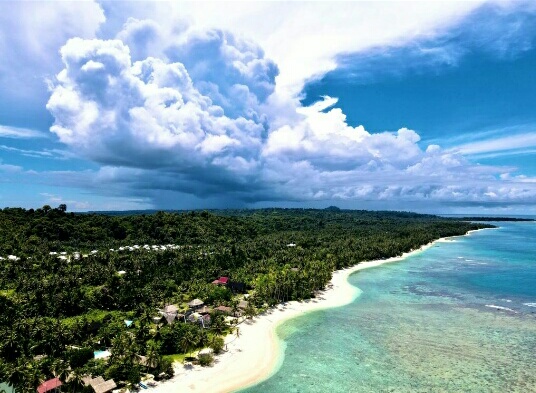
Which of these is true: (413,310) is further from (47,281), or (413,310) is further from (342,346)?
(47,281)

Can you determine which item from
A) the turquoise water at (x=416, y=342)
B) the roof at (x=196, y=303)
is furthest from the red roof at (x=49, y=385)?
the roof at (x=196, y=303)

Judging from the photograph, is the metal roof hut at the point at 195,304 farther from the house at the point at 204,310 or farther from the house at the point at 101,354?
the house at the point at 101,354

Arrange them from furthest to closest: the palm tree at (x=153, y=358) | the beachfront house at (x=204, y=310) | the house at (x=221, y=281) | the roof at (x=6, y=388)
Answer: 1. the house at (x=221, y=281)
2. the beachfront house at (x=204, y=310)
3. the palm tree at (x=153, y=358)
4. the roof at (x=6, y=388)

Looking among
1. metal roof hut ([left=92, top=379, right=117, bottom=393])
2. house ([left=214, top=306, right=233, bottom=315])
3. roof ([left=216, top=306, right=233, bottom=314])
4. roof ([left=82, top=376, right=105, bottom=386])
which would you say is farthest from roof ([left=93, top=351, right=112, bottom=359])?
roof ([left=216, top=306, right=233, bottom=314])

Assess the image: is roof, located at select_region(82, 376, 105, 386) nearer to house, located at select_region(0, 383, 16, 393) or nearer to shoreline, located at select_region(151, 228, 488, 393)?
shoreline, located at select_region(151, 228, 488, 393)

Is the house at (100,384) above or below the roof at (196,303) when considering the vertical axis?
below

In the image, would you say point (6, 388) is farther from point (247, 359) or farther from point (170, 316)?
point (247, 359)

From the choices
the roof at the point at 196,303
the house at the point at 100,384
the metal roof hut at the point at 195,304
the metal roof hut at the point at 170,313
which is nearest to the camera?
the house at the point at 100,384
